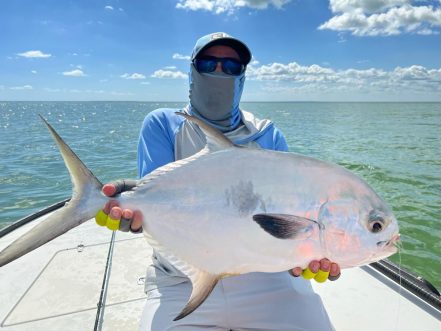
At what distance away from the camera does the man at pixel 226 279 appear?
2.07 metres

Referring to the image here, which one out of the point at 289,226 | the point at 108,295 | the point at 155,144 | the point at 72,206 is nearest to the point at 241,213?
the point at 289,226

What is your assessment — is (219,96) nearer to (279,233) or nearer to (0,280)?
(279,233)

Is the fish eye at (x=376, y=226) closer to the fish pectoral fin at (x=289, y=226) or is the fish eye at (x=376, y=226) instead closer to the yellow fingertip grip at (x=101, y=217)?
the fish pectoral fin at (x=289, y=226)

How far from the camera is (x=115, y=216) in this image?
66.4 inches

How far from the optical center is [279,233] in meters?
1.50

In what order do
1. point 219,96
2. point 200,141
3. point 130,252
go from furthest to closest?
point 130,252 → point 219,96 → point 200,141

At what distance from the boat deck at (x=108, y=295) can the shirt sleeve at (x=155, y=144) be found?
1068 mm

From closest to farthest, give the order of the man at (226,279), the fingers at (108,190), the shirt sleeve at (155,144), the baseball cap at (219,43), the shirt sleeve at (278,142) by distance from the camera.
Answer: the fingers at (108,190) < the man at (226,279) < the shirt sleeve at (155,144) < the baseball cap at (219,43) < the shirt sleeve at (278,142)

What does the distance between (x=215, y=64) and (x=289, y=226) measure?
4.86 feet

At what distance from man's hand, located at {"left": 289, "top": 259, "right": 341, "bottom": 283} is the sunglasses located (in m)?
1.47

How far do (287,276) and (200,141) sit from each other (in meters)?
1.01

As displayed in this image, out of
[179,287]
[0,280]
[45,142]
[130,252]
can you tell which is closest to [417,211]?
[130,252]

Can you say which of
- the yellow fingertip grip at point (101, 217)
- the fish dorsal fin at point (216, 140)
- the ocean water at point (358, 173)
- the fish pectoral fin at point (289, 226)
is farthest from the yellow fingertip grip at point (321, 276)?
the ocean water at point (358, 173)

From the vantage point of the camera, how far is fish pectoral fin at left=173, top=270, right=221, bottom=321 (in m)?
1.56
